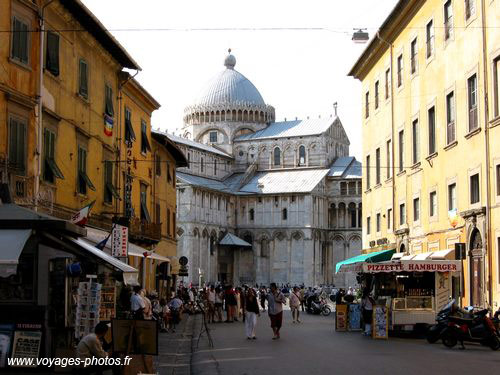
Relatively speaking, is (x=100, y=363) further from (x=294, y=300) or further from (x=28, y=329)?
(x=294, y=300)

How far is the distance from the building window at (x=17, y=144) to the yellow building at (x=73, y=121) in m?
0.02

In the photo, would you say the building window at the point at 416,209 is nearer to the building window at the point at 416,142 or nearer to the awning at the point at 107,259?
the building window at the point at 416,142

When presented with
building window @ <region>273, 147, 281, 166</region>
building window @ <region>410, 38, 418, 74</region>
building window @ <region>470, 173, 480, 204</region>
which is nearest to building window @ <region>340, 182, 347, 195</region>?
building window @ <region>273, 147, 281, 166</region>

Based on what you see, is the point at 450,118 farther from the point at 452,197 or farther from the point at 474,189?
the point at 474,189

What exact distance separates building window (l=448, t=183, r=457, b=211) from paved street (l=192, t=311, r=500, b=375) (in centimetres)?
731

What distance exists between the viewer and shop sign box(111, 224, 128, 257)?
2295 centimetres

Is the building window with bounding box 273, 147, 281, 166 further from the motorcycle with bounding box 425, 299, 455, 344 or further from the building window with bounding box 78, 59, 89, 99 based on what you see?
the motorcycle with bounding box 425, 299, 455, 344

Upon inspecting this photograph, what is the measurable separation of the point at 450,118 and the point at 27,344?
64.3ft

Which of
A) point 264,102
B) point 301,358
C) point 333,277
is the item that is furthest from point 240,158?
point 301,358

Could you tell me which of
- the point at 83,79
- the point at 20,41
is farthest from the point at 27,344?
the point at 83,79

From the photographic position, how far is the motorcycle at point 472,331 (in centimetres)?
2042

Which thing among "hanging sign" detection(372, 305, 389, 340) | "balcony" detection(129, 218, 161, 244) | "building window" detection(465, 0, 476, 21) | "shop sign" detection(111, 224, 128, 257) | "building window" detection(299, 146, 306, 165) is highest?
A: "building window" detection(299, 146, 306, 165)

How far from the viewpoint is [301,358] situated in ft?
59.7

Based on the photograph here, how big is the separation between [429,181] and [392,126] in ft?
20.4
